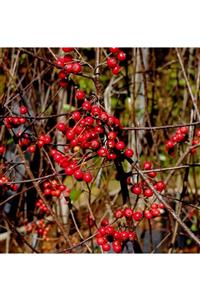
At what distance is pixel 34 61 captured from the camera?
2.18 meters

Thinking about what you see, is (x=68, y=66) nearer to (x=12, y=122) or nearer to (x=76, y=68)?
(x=76, y=68)

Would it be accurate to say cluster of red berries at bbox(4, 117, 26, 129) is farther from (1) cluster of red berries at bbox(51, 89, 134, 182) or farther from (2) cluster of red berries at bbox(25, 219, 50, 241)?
(2) cluster of red berries at bbox(25, 219, 50, 241)

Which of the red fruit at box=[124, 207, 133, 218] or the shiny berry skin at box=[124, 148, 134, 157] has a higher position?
the shiny berry skin at box=[124, 148, 134, 157]

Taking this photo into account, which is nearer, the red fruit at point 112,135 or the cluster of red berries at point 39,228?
the red fruit at point 112,135

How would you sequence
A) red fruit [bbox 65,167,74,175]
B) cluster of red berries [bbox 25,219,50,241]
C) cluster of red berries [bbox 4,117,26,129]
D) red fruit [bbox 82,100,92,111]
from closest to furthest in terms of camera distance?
1. red fruit [bbox 82,100,92,111]
2. red fruit [bbox 65,167,74,175]
3. cluster of red berries [bbox 4,117,26,129]
4. cluster of red berries [bbox 25,219,50,241]

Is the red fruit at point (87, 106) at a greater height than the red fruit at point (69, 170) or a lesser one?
greater

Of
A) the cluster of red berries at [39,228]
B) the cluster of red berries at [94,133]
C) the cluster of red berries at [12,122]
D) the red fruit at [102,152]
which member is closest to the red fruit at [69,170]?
the cluster of red berries at [94,133]

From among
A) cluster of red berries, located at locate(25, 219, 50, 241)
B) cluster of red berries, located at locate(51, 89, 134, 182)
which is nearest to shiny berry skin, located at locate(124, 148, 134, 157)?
cluster of red berries, located at locate(51, 89, 134, 182)

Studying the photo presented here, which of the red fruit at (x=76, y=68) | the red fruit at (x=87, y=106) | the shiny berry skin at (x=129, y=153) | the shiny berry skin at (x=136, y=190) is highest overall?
the red fruit at (x=76, y=68)

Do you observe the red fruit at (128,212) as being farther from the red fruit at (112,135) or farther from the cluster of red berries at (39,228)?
the cluster of red berries at (39,228)
